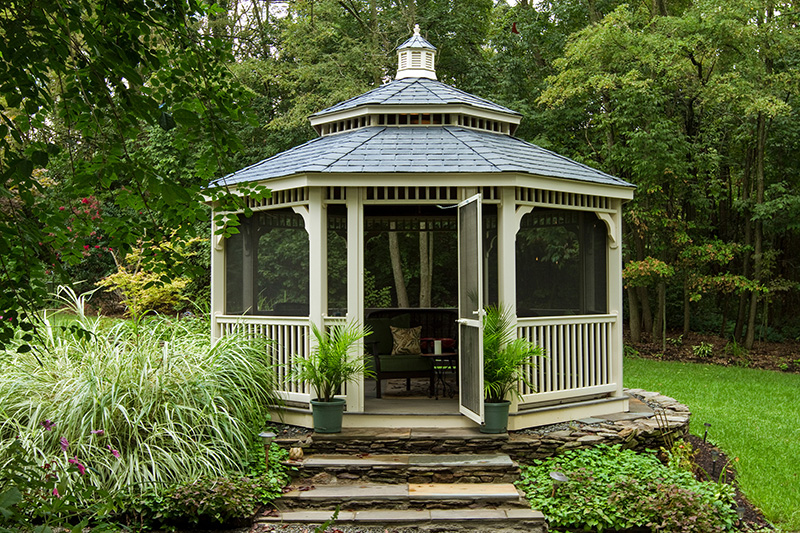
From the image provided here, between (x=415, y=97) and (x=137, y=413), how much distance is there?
5020 millimetres

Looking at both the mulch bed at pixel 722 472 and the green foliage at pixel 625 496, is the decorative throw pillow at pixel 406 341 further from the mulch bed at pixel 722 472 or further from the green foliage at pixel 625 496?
the mulch bed at pixel 722 472

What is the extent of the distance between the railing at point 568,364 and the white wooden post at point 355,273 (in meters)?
1.66

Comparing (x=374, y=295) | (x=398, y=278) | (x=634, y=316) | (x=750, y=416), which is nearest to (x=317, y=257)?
(x=750, y=416)

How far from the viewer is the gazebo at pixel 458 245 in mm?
7277

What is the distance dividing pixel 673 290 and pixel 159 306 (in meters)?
12.8

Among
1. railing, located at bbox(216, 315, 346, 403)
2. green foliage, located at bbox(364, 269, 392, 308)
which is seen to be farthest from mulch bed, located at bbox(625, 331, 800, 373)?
railing, located at bbox(216, 315, 346, 403)

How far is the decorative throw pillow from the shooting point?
28.6 ft

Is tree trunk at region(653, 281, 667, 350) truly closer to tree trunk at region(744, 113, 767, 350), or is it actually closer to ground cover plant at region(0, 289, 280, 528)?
tree trunk at region(744, 113, 767, 350)

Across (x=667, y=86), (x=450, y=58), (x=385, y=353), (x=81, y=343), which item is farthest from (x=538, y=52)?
(x=81, y=343)

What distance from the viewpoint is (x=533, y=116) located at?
16625 mm

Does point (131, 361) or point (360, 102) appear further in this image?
point (360, 102)

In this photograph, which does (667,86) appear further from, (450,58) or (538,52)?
(450,58)

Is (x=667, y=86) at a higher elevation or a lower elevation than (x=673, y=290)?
higher

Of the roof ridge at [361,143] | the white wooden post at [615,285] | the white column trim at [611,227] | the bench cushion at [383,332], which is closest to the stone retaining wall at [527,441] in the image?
the white wooden post at [615,285]
